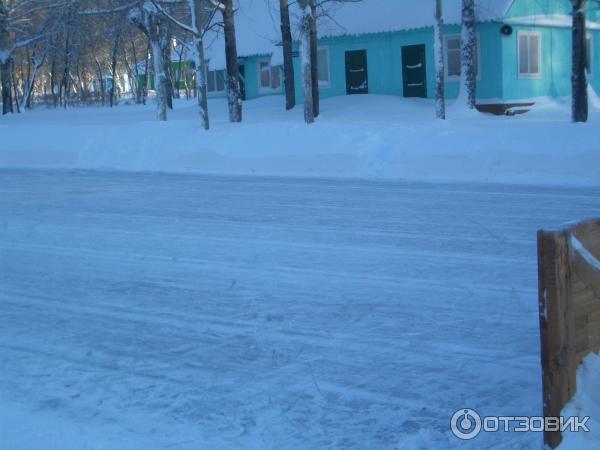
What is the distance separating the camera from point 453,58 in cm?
2969

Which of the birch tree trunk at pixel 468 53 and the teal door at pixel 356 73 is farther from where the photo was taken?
the teal door at pixel 356 73

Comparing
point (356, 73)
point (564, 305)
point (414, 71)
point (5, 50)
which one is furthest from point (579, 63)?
point (5, 50)

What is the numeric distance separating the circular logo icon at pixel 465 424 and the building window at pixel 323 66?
1157 inches

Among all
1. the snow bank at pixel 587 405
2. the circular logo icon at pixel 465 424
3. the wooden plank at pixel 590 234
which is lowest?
the circular logo icon at pixel 465 424

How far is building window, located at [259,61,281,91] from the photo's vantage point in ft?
124

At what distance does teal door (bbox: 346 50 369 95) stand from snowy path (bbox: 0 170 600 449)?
65.2ft

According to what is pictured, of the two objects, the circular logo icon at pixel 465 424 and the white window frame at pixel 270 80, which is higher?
the white window frame at pixel 270 80

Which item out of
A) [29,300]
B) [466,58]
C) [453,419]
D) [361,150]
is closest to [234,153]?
[361,150]

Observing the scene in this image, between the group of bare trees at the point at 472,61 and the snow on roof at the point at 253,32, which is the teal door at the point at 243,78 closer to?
the snow on roof at the point at 253,32

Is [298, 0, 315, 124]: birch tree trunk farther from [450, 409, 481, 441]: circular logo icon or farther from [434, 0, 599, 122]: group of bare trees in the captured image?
[450, 409, 481, 441]: circular logo icon

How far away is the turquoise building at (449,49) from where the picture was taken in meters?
28.6

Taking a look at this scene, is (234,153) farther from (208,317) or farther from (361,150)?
(208,317)

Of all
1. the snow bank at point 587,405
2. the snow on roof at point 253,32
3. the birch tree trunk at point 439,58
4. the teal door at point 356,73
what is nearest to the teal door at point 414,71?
the teal door at point 356,73

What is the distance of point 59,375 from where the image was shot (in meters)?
5.79
